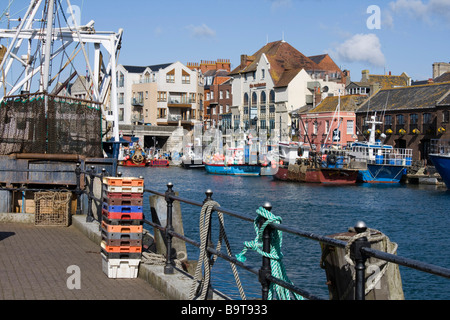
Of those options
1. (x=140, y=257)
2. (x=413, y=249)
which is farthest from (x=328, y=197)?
(x=140, y=257)

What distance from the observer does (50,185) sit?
696 inches

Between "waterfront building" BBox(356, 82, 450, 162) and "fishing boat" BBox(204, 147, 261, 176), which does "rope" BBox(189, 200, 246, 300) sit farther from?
"fishing boat" BBox(204, 147, 261, 176)

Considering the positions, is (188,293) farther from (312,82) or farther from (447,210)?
(312,82)

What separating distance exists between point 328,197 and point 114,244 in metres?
42.7

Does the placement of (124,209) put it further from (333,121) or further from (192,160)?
(192,160)

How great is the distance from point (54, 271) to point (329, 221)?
85.7ft

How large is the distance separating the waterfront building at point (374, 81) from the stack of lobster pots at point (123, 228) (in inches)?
3297

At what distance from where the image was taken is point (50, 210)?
15727 millimetres

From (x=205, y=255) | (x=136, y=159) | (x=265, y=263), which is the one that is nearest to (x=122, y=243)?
(x=205, y=255)

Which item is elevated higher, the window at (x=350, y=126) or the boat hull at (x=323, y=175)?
the window at (x=350, y=126)

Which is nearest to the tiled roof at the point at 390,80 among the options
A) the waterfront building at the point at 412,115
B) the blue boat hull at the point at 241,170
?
the waterfront building at the point at 412,115

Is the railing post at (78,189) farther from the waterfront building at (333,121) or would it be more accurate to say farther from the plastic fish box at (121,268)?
the waterfront building at (333,121)

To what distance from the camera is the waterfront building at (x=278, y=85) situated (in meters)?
96.2

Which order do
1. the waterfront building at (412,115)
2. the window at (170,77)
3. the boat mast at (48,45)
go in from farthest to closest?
the window at (170,77), the waterfront building at (412,115), the boat mast at (48,45)
